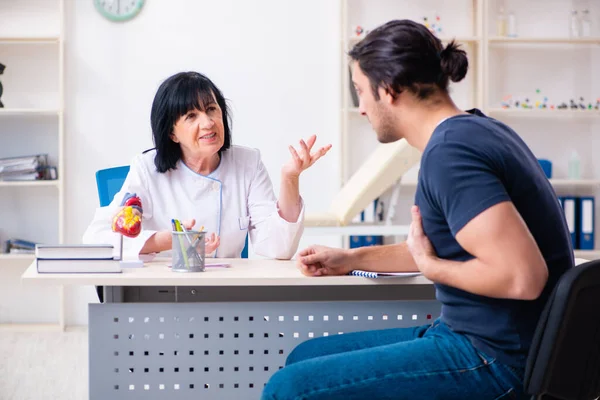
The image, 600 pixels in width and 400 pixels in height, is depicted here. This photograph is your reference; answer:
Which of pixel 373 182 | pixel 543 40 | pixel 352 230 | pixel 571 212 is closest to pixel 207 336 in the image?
pixel 352 230

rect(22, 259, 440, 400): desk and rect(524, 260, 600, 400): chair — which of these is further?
rect(22, 259, 440, 400): desk

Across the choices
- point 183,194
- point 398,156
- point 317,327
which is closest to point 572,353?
point 317,327

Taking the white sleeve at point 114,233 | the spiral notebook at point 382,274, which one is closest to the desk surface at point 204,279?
the spiral notebook at point 382,274

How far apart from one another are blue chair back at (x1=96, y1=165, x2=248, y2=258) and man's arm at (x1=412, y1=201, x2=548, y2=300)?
1463mm

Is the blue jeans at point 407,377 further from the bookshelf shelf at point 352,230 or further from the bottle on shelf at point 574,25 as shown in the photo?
the bottle on shelf at point 574,25

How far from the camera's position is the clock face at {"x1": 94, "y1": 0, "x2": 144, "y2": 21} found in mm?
4535

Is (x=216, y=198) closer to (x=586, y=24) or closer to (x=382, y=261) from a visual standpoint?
(x=382, y=261)

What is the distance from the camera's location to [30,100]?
454 centimetres

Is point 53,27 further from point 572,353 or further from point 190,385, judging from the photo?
point 572,353

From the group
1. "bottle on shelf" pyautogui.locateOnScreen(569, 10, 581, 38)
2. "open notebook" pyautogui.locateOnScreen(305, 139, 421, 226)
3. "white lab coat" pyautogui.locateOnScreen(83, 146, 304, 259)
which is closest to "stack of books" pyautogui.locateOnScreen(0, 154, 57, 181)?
"open notebook" pyautogui.locateOnScreen(305, 139, 421, 226)

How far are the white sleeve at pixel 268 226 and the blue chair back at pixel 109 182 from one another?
0.51 metres

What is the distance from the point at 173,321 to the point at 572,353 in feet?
3.22

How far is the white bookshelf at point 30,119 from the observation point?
4.52m

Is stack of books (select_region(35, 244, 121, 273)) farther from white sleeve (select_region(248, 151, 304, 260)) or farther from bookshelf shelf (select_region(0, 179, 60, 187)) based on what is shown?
bookshelf shelf (select_region(0, 179, 60, 187))
